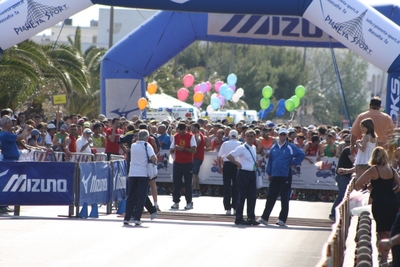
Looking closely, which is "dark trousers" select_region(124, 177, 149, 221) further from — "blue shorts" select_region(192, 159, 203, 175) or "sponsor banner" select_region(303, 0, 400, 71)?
"blue shorts" select_region(192, 159, 203, 175)

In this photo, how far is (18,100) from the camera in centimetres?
2684

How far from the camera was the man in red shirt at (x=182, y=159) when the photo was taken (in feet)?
62.0

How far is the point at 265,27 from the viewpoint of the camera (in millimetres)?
23922

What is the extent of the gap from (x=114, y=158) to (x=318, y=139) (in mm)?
6005

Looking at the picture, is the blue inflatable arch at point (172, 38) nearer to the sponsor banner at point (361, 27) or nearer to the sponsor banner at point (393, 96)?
the sponsor banner at point (361, 27)

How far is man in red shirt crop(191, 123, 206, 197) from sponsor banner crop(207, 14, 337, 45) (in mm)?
4015

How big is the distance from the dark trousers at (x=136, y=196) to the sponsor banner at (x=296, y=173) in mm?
7801

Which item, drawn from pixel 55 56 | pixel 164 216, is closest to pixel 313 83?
pixel 55 56

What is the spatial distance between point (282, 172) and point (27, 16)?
6713 mm

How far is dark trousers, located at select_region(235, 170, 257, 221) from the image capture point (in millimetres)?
15867

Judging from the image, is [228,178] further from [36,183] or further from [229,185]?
[36,183]

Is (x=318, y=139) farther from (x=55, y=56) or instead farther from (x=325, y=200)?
(x=55, y=56)

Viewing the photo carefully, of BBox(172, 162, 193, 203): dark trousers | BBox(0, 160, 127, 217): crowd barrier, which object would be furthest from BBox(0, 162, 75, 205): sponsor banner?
BBox(172, 162, 193, 203): dark trousers

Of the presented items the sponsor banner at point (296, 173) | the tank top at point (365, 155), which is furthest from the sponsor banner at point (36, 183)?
the sponsor banner at point (296, 173)
